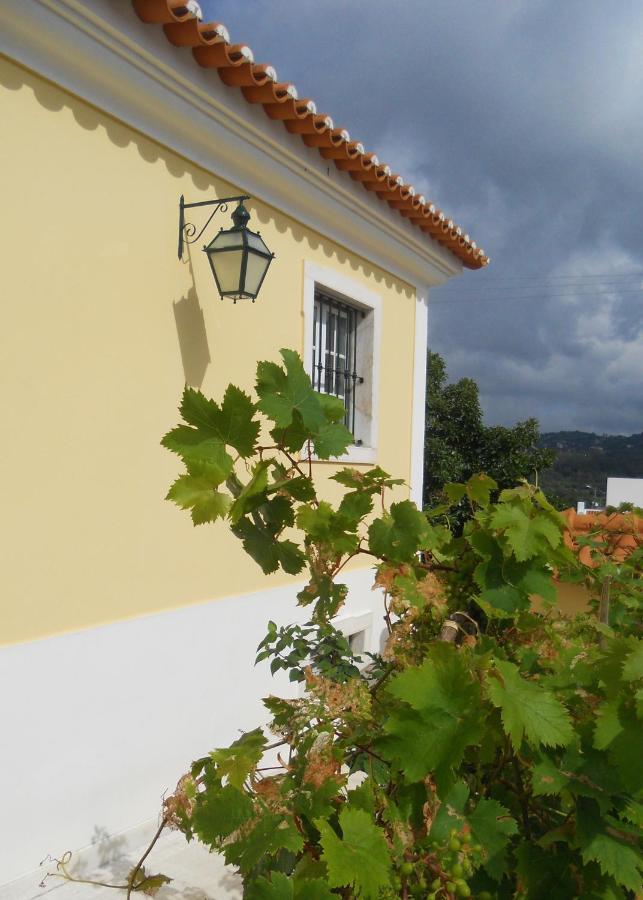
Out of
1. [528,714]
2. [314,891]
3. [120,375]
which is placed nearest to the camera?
[314,891]

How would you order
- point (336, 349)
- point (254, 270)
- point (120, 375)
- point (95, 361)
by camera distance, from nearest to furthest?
point (95, 361), point (120, 375), point (254, 270), point (336, 349)

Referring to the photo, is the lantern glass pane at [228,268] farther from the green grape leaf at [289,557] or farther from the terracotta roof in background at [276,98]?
the green grape leaf at [289,557]

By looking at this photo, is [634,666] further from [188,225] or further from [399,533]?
[188,225]

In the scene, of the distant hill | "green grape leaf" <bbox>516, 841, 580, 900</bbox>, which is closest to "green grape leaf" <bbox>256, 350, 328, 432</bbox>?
"green grape leaf" <bbox>516, 841, 580, 900</bbox>

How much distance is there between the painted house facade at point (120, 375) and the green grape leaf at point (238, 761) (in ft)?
7.43

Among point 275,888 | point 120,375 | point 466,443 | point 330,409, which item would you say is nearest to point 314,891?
point 275,888

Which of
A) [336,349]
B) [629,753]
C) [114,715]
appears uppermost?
[336,349]

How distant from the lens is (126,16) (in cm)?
335

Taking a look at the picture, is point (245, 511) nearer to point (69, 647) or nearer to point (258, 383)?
point (258, 383)

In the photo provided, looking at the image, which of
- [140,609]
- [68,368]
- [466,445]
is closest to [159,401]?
[68,368]

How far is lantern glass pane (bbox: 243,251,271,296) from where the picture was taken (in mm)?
3883

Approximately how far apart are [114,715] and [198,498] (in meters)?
2.91

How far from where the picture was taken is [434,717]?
101 cm

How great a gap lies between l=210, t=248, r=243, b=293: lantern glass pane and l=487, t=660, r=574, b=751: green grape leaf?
3195mm
